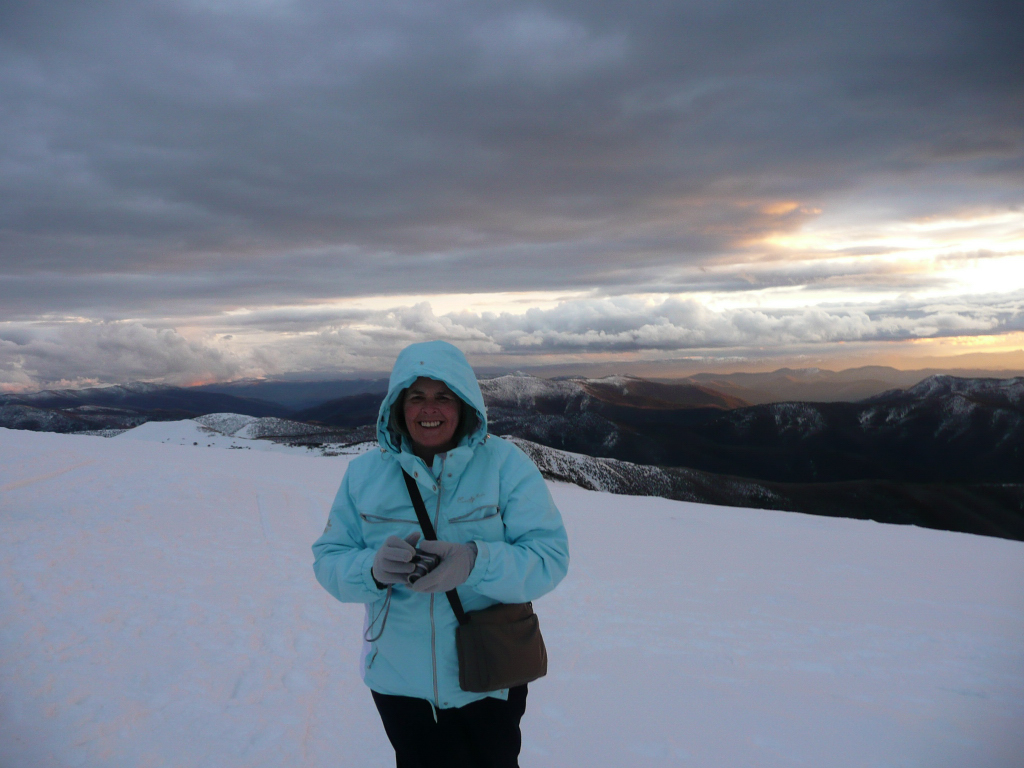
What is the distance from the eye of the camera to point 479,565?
8.40 feet

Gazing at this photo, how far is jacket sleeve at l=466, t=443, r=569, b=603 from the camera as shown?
2.58 m

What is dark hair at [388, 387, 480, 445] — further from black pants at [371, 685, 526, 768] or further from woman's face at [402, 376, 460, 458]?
black pants at [371, 685, 526, 768]

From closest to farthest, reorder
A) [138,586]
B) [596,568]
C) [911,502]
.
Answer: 1. [138,586]
2. [596,568]
3. [911,502]

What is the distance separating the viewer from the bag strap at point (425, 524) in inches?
106

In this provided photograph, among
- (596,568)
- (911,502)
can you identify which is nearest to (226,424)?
(911,502)

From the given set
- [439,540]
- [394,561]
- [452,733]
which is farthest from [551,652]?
[394,561]

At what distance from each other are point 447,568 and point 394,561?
0.79 ft

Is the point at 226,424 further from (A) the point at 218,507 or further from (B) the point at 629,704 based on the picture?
(B) the point at 629,704

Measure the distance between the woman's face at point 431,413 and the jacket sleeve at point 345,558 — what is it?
1.39 ft

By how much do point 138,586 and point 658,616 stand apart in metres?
8.21

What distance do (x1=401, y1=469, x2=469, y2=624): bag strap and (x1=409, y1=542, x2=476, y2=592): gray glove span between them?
104 mm

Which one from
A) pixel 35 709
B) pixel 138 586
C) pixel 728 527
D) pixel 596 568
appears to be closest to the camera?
pixel 35 709

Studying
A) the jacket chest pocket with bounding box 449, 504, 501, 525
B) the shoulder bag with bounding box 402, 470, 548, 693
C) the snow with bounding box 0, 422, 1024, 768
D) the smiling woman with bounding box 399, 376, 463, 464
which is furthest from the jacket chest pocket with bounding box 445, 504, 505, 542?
the snow with bounding box 0, 422, 1024, 768

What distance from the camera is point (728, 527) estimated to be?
19.7 metres
